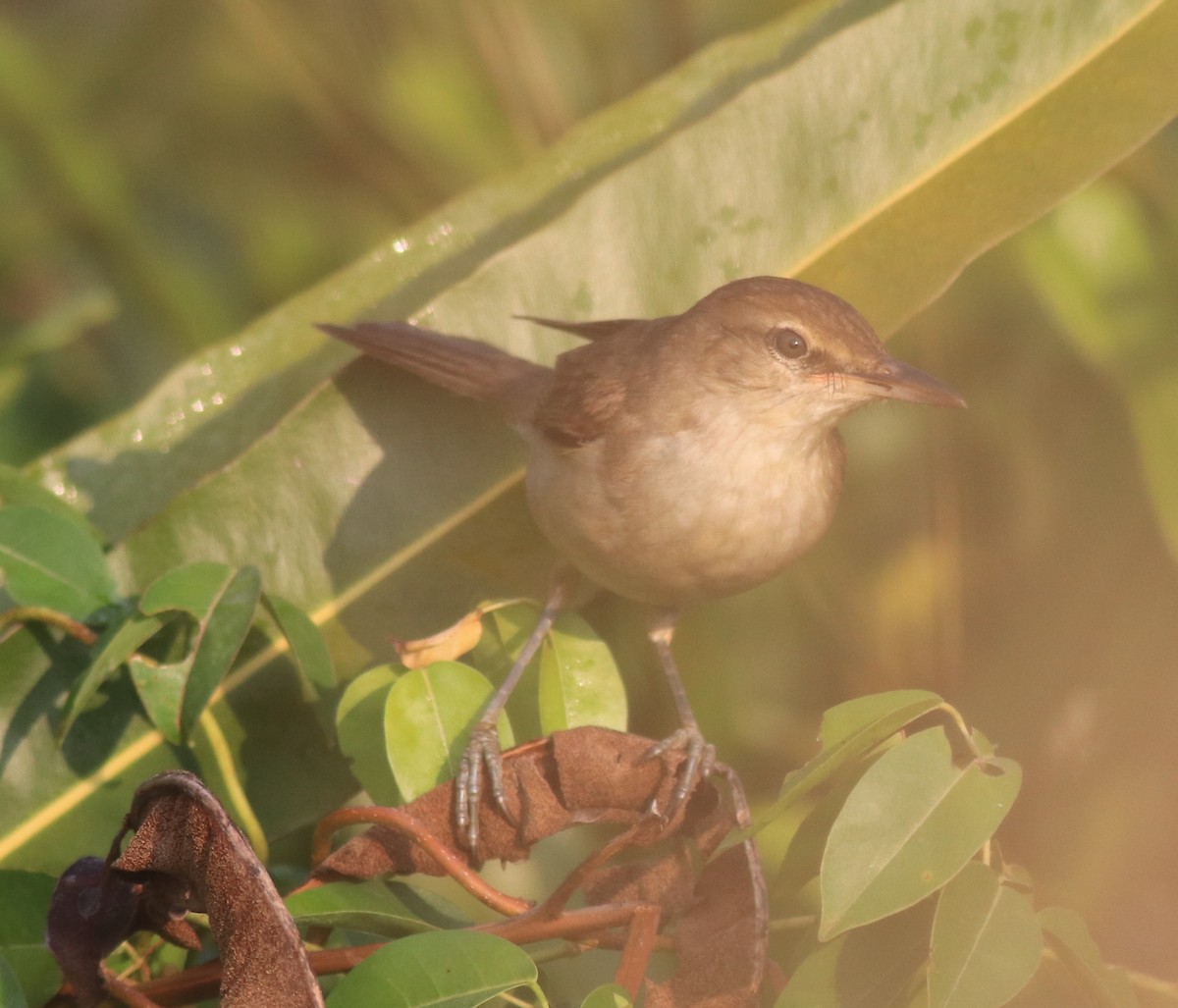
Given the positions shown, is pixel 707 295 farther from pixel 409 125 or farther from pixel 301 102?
pixel 301 102

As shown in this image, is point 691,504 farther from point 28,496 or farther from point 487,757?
point 28,496

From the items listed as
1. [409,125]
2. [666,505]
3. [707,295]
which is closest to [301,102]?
[409,125]

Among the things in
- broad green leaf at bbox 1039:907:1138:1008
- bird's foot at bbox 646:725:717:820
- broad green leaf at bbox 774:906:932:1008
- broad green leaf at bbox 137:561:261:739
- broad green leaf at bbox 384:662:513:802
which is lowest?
broad green leaf at bbox 1039:907:1138:1008

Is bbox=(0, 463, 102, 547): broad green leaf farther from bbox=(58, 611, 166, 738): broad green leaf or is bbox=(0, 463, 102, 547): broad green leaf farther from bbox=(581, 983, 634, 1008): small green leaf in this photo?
bbox=(581, 983, 634, 1008): small green leaf

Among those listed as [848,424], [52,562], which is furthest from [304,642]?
[848,424]

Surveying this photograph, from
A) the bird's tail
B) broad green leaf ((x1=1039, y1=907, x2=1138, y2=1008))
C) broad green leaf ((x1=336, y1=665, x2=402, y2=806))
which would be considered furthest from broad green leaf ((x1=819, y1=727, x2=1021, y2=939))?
the bird's tail

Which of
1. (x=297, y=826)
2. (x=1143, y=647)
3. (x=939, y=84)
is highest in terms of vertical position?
(x=939, y=84)

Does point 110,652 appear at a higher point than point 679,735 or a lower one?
higher
